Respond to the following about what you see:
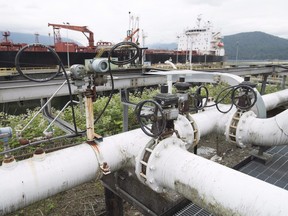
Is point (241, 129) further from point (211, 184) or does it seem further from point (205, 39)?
point (205, 39)

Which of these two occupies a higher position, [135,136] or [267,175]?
[135,136]

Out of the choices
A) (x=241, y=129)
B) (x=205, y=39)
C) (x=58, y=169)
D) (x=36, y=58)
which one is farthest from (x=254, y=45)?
(x=58, y=169)

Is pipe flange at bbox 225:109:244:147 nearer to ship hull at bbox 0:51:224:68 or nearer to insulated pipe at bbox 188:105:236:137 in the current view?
insulated pipe at bbox 188:105:236:137

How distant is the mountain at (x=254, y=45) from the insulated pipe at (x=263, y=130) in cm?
12463

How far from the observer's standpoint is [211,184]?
4.23 feet

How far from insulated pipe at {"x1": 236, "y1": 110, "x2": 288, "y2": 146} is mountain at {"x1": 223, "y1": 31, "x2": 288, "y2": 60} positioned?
12463 centimetres

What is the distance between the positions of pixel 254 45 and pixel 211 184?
16932 cm

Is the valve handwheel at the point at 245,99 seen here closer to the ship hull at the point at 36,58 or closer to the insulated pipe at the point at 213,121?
the insulated pipe at the point at 213,121

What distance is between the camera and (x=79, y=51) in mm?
17703

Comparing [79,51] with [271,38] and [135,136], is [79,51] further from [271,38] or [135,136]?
[271,38]

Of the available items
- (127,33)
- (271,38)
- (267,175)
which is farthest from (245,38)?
(267,175)

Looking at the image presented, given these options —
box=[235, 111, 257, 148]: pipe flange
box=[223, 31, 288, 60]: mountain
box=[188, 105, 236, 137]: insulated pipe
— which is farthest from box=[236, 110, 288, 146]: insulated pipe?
box=[223, 31, 288, 60]: mountain

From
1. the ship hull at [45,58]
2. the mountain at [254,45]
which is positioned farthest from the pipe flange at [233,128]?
the mountain at [254,45]

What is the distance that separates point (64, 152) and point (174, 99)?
0.93 metres
